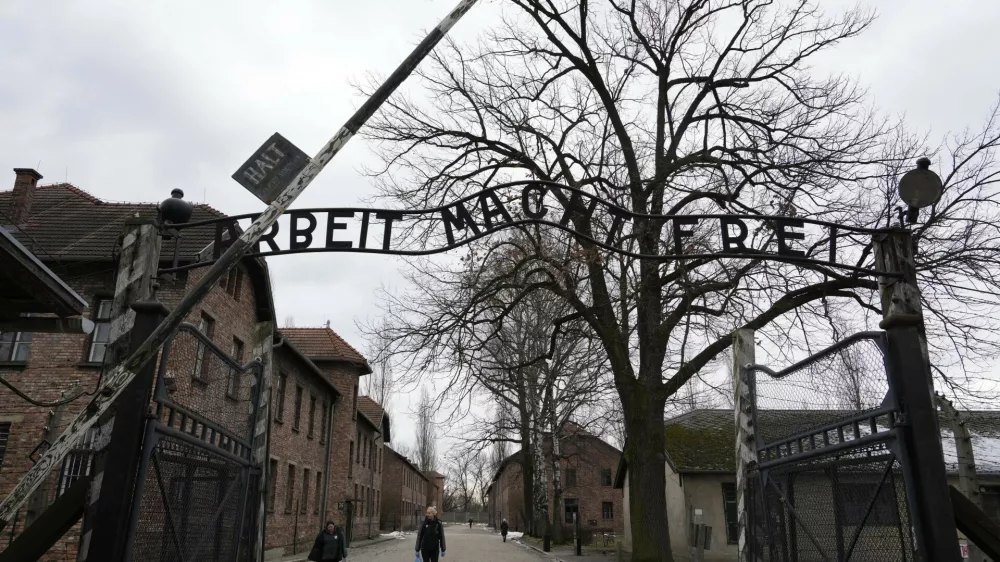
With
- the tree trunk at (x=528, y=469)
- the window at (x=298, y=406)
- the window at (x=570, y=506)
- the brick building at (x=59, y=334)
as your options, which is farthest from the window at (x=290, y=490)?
the window at (x=570, y=506)

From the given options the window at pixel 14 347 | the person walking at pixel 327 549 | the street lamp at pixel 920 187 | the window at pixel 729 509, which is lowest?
the person walking at pixel 327 549

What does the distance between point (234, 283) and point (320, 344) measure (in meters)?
14.8

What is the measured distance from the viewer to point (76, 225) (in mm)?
18516

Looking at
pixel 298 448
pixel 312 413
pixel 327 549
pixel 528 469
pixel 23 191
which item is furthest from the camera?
Result: pixel 528 469

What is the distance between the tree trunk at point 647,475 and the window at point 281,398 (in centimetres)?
1349

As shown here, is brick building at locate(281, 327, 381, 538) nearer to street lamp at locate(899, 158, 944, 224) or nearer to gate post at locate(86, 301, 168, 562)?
gate post at locate(86, 301, 168, 562)

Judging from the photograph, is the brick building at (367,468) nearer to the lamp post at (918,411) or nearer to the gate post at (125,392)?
the gate post at (125,392)

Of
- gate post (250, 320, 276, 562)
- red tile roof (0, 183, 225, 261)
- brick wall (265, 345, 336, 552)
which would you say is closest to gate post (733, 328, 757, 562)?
gate post (250, 320, 276, 562)

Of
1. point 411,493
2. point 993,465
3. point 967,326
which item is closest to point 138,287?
point 967,326

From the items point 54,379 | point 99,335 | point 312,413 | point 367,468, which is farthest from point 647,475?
point 367,468

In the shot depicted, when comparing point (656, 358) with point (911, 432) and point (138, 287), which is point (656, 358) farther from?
point (138, 287)

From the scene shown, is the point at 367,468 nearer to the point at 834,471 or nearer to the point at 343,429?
the point at 343,429

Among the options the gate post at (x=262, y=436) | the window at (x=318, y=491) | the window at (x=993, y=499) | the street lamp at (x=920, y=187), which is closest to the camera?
the street lamp at (x=920, y=187)

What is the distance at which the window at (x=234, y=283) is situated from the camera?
66.7 ft
